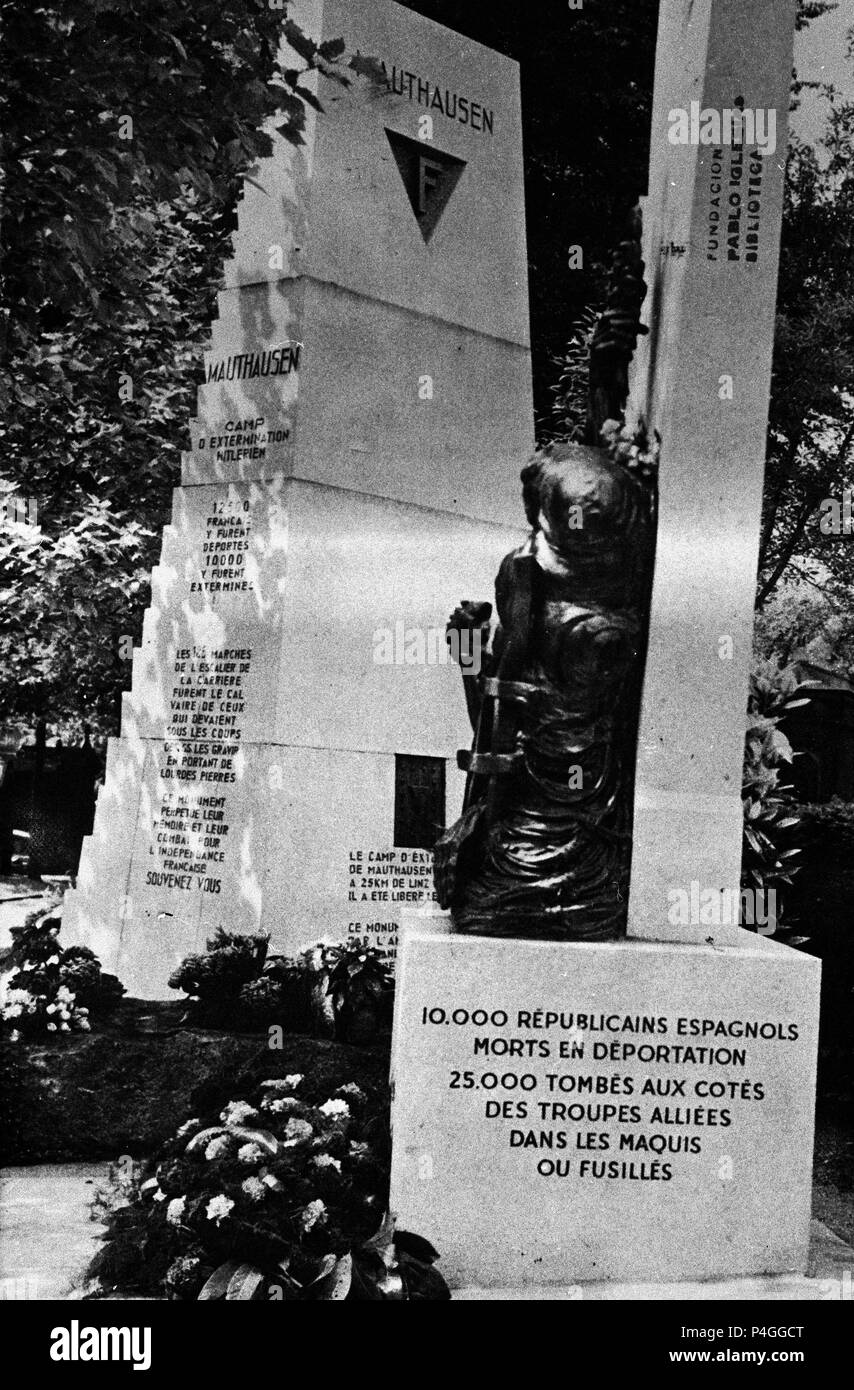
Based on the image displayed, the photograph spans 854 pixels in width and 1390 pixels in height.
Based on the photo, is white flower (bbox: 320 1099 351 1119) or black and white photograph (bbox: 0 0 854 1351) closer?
black and white photograph (bbox: 0 0 854 1351)

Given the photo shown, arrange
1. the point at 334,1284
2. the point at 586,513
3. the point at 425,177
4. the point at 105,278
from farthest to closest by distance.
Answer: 1. the point at 105,278
2. the point at 425,177
3. the point at 586,513
4. the point at 334,1284

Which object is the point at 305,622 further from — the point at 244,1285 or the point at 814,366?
the point at 814,366

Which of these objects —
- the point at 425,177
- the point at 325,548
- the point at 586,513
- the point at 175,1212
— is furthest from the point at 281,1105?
the point at 425,177

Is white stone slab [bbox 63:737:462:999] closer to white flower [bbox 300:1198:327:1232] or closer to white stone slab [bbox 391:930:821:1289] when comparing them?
white stone slab [bbox 391:930:821:1289]

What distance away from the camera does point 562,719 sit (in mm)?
5742

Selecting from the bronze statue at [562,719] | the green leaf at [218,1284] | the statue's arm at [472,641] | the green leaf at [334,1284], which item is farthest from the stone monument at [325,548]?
the green leaf at [334,1284]

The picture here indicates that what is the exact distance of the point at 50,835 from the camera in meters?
22.0

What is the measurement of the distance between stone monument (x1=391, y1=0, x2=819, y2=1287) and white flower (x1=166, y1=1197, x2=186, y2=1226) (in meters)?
0.78

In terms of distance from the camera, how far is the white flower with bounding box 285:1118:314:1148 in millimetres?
5629

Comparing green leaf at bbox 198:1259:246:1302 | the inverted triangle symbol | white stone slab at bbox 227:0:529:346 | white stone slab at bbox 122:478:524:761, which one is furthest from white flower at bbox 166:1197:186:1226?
the inverted triangle symbol

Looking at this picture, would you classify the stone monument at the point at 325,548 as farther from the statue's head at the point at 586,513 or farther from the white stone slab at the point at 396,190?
the statue's head at the point at 586,513

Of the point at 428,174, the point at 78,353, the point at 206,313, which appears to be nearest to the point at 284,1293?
the point at 428,174

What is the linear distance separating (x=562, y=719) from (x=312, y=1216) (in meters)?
2.03

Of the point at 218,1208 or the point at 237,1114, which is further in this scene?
the point at 237,1114
